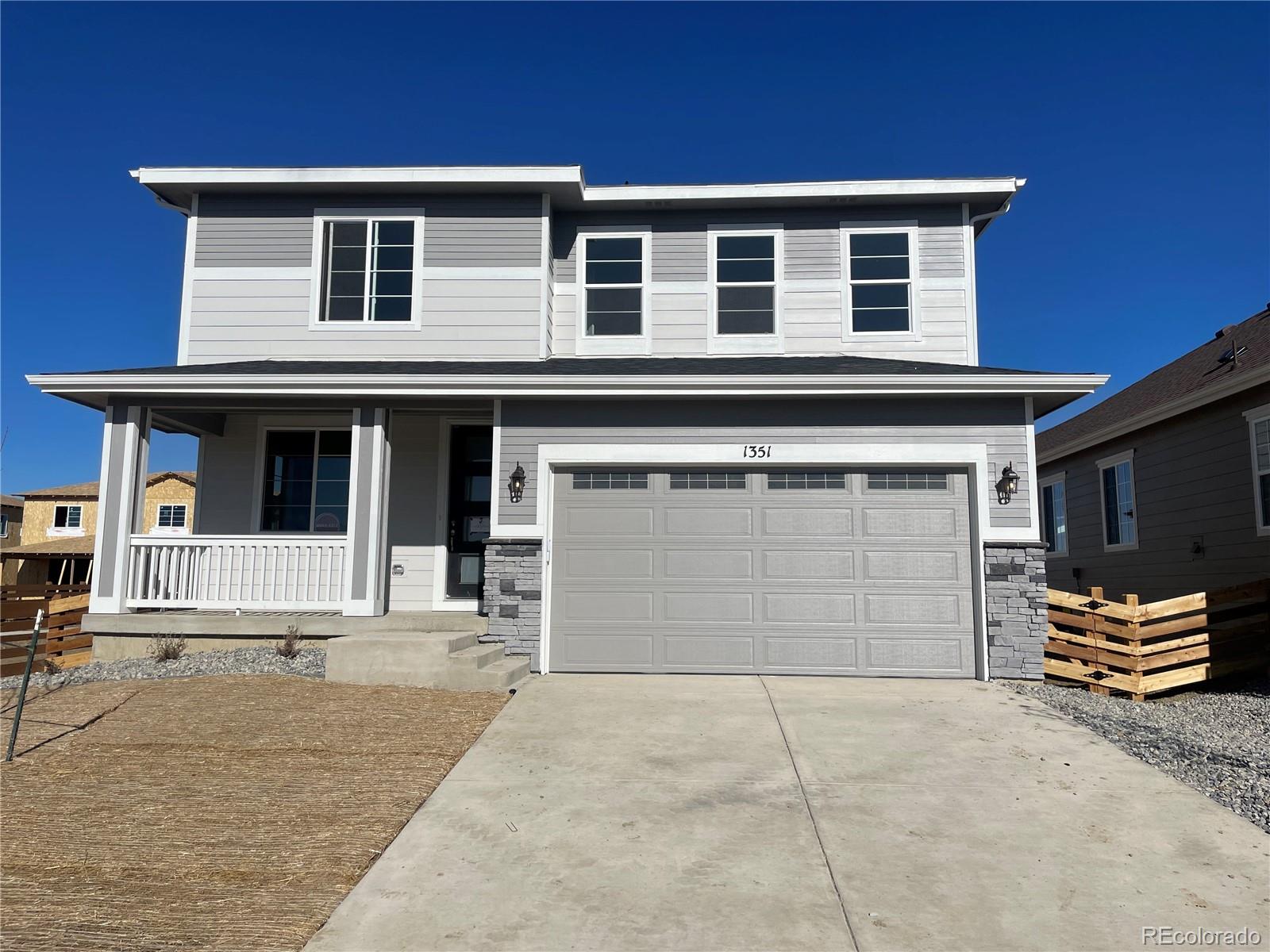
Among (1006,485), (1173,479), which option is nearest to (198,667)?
(1006,485)

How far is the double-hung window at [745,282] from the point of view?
11.3m

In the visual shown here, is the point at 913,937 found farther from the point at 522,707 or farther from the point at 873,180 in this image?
the point at 873,180

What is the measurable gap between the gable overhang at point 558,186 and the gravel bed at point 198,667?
20.2 feet

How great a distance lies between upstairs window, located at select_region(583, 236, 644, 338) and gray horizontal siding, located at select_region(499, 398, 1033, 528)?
8.12 ft

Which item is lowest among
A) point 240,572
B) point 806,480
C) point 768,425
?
point 240,572

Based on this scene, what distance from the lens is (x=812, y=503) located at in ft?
29.7

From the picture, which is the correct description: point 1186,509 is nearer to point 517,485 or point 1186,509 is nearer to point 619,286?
point 619,286

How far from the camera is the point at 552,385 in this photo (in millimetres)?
9016

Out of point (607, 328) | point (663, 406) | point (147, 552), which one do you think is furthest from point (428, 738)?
point (607, 328)

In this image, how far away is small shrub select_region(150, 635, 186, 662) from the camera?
8812 millimetres

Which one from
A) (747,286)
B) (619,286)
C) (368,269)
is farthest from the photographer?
(619,286)

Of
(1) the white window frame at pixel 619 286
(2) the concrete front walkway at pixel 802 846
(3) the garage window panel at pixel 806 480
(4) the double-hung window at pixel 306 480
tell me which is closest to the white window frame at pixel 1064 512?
(3) the garage window panel at pixel 806 480

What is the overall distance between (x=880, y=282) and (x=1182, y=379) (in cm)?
Result: 561

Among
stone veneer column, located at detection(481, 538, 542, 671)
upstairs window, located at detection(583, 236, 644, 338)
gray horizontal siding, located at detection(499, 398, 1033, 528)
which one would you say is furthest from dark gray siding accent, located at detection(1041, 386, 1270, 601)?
stone veneer column, located at detection(481, 538, 542, 671)
